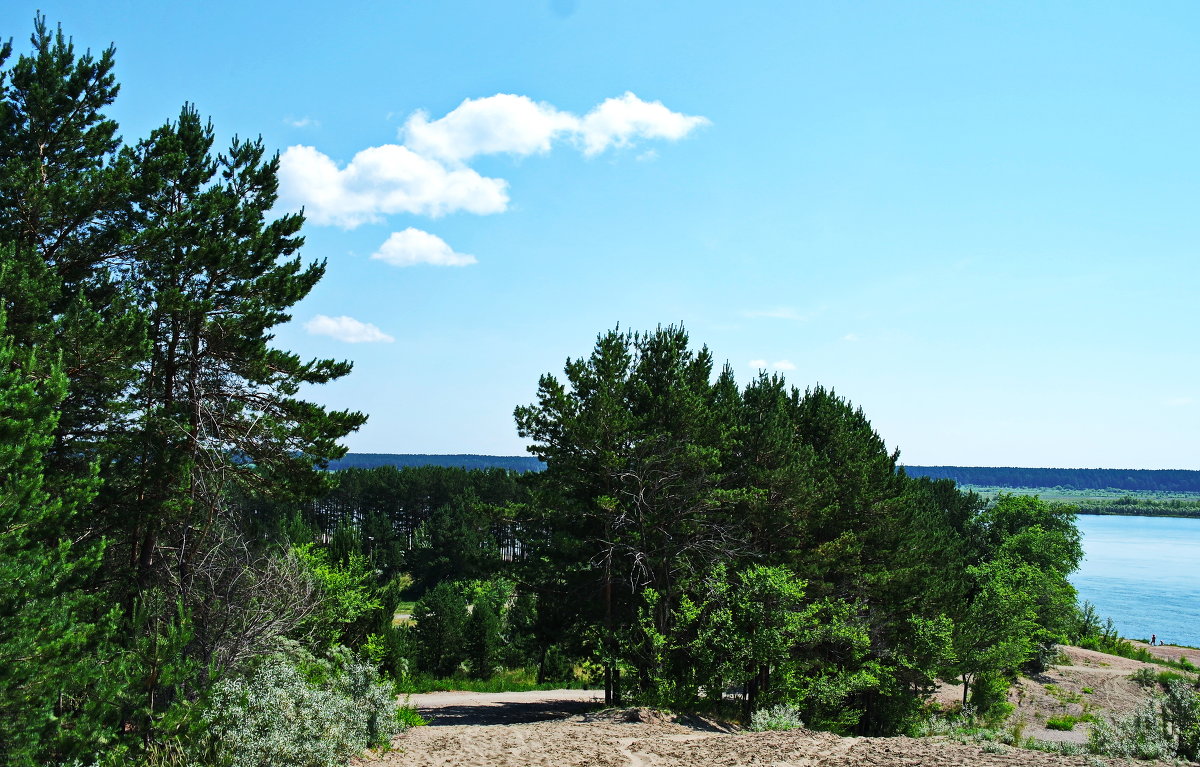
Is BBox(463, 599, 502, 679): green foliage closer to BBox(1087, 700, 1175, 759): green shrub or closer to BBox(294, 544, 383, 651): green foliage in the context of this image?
BBox(294, 544, 383, 651): green foliage

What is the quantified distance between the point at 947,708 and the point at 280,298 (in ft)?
113

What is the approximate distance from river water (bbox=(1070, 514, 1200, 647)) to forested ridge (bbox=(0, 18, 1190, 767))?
40.6 metres

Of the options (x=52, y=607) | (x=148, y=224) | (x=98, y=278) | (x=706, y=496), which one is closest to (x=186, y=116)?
(x=148, y=224)

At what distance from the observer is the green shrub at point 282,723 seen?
8492 millimetres

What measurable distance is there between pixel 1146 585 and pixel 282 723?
10500 centimetres

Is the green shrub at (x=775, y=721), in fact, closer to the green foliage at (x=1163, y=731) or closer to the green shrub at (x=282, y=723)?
the green foliage at (x=1163, y=731)

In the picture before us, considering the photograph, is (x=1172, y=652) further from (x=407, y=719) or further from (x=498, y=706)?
(x=407, y=719)

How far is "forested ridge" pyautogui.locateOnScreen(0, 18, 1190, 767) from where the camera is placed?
31.0 ft

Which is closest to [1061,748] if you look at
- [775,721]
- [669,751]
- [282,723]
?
[775,721]

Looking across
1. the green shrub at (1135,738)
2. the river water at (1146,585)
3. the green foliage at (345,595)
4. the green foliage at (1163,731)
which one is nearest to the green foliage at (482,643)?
the green foliage at (345,595)

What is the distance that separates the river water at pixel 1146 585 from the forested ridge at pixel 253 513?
40.6 metres

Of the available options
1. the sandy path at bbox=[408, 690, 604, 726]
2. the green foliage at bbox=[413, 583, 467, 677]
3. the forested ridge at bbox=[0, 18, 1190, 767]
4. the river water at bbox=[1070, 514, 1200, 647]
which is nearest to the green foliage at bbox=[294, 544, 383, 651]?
the forested ridge at bbox=[0, 18, 1190, 767]

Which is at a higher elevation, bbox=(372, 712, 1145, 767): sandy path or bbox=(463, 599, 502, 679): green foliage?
bbox=(372, 712, 1145, 767): sandy path

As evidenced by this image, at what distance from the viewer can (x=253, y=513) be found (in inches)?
699
